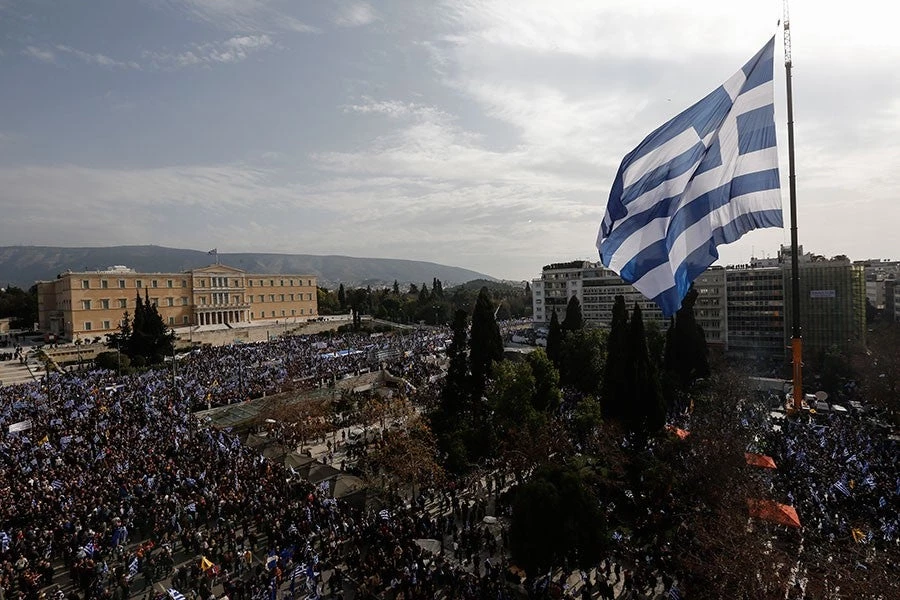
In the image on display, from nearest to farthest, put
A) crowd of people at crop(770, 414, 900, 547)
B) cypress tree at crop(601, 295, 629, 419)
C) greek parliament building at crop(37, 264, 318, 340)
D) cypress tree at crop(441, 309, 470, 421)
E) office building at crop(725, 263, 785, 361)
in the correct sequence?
crowd of people at crop(770, 414, 900, 547) < cypress tree at crop(601, 295, 629, 419) < cypress tree at crop(441, 309, 470, 421) < office building at crop(725, 263, 785, 361) < greek parliament building at crop(37, 264, 318, 340)

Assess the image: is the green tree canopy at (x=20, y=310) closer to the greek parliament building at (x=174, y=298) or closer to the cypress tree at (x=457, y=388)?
the greek parliament building at (x=174, y=298)

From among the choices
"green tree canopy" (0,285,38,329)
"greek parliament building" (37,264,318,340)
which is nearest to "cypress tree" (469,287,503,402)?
"greek parliament building" (37,264,318,340)

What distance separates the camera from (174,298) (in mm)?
67625

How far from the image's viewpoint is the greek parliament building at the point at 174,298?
5944 centimetres

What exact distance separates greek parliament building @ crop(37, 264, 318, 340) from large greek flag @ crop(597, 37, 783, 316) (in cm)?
5803

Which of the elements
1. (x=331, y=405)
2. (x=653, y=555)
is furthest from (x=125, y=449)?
(x=653, y=555)

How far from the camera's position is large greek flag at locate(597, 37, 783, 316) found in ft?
25.4

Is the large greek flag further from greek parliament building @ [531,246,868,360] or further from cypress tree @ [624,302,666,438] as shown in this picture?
greek parliament building @ [531,246,868,360]

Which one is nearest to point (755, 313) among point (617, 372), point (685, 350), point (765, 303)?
point (765, 303)

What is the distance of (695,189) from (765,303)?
183 ft

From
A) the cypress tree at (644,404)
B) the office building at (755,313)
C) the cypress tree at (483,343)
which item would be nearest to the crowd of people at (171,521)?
the cypress tree at (644,404)

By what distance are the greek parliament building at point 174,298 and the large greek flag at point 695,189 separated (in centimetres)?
5803

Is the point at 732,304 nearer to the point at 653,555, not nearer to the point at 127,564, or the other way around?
the point at 653,555

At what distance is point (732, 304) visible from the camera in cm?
5816
